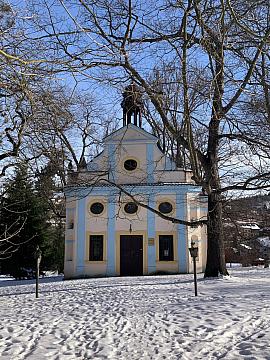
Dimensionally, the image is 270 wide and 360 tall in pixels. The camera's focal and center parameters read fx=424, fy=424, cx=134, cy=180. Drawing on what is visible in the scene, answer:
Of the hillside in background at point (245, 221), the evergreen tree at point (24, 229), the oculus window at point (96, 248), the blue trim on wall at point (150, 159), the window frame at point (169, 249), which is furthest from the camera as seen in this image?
the evergreen tree at point (24, 229)

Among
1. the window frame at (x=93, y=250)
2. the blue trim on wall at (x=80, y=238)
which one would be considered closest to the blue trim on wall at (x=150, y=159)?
the blue trim on wall at (x=80, y=238)

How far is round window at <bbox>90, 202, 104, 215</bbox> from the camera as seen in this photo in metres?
24.0

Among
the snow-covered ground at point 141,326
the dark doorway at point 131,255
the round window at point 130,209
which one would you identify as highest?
the round window at point 130,209

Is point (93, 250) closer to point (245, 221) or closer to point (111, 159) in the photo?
point (111, 159)

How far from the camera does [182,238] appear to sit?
23.3 m

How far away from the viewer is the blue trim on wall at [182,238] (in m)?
22.9

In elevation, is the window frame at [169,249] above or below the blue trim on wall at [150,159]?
below

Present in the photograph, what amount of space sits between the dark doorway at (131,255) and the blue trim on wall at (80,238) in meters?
2.13

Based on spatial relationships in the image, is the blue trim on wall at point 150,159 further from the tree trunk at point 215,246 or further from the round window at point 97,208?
the tree trunk at point 215,246

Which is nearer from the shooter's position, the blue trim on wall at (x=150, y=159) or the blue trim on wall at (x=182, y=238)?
the blue trim on wall at (x=182, y=238)

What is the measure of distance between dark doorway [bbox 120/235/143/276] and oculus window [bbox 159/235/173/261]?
43.3 inches

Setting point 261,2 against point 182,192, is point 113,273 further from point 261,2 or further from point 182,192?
point 261,2

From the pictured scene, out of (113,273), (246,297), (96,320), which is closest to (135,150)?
(113,273)

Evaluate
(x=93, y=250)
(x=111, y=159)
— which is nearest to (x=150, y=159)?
(x=111, y=159)
